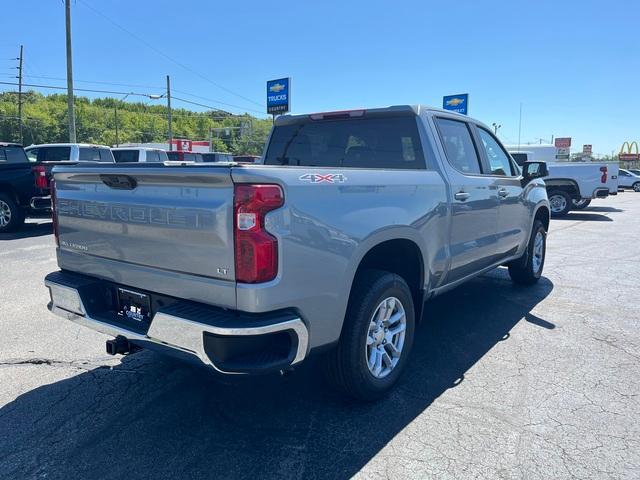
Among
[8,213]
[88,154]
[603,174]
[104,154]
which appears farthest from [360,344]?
[603,174]

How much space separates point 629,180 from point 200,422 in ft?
134

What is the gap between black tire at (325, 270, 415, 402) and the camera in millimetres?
3033

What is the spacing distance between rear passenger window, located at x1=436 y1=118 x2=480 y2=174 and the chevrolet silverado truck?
9.58m

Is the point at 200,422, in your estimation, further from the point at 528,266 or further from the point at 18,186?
the point at 18,186

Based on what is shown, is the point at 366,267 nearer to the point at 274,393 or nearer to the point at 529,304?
the point at 274,393

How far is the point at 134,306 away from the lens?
3049 millimetres

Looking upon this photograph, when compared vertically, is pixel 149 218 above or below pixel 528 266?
above

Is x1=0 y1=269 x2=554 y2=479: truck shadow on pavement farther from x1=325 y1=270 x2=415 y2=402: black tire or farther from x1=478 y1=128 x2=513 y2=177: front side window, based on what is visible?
x1=478 y1=128 x2=513 y2=177: front side window

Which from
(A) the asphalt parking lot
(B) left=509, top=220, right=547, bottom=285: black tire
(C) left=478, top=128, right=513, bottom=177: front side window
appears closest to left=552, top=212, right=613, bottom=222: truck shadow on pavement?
(B) left=509, top=220, right=547, bottom=285: black tire

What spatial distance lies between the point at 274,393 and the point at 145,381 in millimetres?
991

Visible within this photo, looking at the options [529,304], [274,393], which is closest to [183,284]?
[274,393]

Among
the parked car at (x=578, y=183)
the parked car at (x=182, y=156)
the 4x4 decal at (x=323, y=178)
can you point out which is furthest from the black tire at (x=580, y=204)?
the 4x4 decal at (x=323, y=178)

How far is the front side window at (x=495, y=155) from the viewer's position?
5086mm

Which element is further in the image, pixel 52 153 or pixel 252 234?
pixel 52 153
